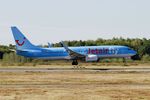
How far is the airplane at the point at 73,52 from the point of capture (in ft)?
249

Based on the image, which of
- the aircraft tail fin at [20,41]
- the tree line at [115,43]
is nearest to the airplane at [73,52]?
the aircraft tail fin at [20,41]

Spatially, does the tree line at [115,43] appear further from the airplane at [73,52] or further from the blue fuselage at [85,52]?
the blue fuselage at [85,52]

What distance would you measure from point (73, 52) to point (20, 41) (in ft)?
37.5

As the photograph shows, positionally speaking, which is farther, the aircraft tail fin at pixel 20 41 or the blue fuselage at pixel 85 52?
the aircraft tail fin at pixel 20 41

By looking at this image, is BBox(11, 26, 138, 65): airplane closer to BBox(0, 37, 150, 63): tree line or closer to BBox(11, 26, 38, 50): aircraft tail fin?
BBox(11, 26, 38, 50): aircraft tail fin

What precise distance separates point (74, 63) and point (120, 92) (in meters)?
48.8

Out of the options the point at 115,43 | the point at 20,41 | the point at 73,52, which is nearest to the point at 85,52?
the point at 73,52

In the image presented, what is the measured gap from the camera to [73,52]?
7594 centimetres

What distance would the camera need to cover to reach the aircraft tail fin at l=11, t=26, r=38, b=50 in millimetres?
81812

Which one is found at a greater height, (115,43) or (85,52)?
(115,43)

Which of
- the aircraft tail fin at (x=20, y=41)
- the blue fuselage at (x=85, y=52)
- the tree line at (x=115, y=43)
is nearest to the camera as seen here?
the blue fuselage at (x=85, y=52)

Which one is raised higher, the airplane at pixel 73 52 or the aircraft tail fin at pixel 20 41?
the aircraft tail fin at pixel 20 41

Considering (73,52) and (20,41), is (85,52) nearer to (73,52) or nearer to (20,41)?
(73,52)

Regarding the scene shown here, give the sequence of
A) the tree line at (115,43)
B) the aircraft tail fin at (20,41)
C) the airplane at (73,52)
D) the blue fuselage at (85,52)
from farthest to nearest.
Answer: the tree line at (115,43), the aircraft tail fin at (20,41), the blue fuselage at (85,52), the airplane at (73,52)
